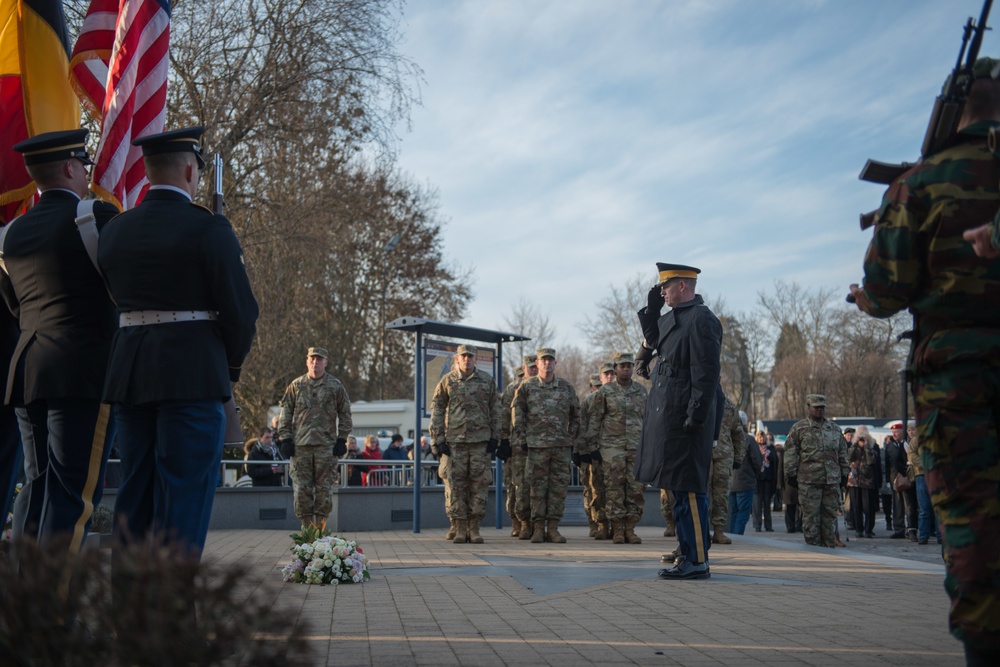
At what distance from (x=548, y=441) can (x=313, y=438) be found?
2992 millimetres

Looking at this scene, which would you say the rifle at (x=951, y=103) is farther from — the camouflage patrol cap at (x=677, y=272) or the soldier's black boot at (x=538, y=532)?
the soldier's black boot at (x=538, y=532)

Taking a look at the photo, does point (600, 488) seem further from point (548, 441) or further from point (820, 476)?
point (820, 476)

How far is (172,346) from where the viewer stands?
184 inches

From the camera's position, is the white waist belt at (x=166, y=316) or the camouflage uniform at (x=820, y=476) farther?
the camouflage uniform at (x=820, y=476)

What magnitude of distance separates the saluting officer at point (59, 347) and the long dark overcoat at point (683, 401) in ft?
14.8

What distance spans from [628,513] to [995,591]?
30.8 ft

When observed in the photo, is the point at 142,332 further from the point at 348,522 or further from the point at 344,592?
the point at 348,522

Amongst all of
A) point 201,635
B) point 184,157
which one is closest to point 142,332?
point 184,157

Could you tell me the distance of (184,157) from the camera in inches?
195

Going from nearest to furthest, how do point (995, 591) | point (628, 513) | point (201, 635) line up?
point (201, 635), point (995, 591), point (628, 513)

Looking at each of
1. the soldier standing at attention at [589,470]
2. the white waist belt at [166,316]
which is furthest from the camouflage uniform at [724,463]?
the white waist belt at [166,316]

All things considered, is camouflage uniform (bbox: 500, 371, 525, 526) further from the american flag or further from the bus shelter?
the american flag

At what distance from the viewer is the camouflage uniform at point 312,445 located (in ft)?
41.5

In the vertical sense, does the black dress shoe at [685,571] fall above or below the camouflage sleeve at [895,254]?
below
